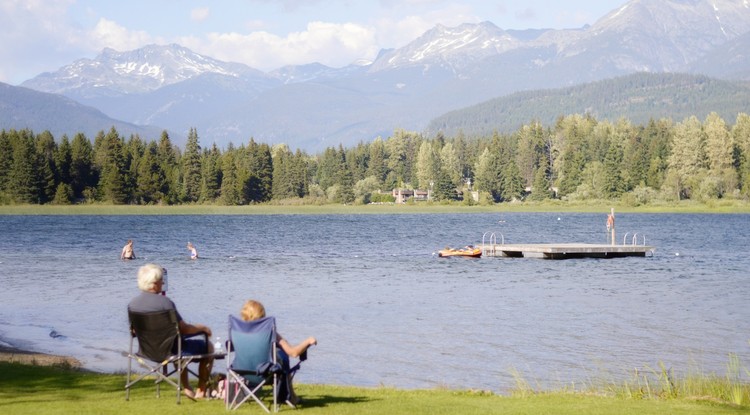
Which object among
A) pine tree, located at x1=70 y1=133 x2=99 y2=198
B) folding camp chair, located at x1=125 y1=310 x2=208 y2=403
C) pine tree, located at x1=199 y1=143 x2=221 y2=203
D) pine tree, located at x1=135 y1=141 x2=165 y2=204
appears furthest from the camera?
pine tree, located at x1=199 y1=143 x2=221 y2=203

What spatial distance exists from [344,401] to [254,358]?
5.64 feet

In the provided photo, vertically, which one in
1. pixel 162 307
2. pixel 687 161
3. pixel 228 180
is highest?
pixel 687 161

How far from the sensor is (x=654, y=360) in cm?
2183

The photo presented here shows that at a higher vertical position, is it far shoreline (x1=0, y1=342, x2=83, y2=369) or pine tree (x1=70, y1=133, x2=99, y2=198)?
pine tree (x1=70, y1=133, x2=99, y2=198)

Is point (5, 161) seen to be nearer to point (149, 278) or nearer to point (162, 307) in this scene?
point (149, 278)

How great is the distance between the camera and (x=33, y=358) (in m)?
19.5

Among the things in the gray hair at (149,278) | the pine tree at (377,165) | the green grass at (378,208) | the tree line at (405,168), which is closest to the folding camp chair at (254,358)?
the gray hair at (149,278)

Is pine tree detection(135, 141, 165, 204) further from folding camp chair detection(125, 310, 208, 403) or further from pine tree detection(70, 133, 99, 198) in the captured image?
folding camp chair detection(125, 310, 208, 403)

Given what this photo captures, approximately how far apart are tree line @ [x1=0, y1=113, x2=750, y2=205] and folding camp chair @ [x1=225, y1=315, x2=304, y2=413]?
118 m

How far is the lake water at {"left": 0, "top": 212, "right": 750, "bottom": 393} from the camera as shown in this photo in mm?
21375

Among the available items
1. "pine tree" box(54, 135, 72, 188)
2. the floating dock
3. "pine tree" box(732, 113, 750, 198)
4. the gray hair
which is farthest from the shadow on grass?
"pine tree" box(732, 113, 750, 198)

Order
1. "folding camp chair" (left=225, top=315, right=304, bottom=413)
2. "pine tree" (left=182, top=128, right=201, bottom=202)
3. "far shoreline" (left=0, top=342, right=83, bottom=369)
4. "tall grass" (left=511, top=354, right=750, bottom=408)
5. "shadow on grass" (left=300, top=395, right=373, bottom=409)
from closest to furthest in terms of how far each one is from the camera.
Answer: "folding camp chair" (left=225, top=315, right=304, bottom=413) < "shadow on grass" (left=300, top=395, right=373, bottom=409) < "tall grass" (left=511, top=354, right=750, bottom=408) < "far shoreline" (left=0, top=342, right=83, bottom=369) < "pine tree" (left=182, top=128, right=201, bottom=202)

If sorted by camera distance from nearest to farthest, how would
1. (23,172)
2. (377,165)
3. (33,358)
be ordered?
(33,358)
(23,172)
(377,165)

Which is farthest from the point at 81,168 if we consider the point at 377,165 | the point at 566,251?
the point at 566,251
